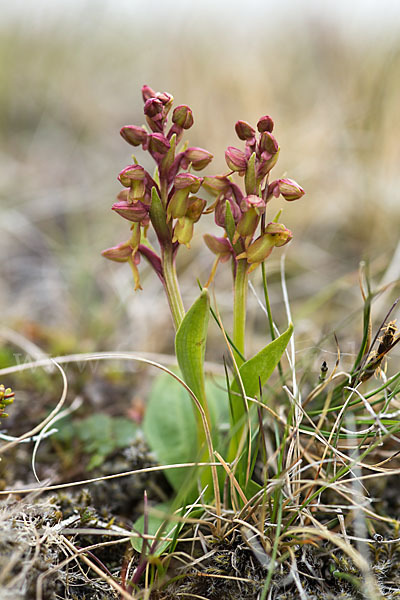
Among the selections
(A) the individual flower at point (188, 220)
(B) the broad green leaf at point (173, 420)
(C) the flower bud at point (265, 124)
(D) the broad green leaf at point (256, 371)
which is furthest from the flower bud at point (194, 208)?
(B) the broad green leaf at point (173, 420)

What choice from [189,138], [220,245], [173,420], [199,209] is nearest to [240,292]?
[220,245]

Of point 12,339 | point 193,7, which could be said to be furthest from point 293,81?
point 12,339

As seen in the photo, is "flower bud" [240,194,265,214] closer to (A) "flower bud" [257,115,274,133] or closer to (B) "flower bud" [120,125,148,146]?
(A) "flower bud" [257,115,274,133]

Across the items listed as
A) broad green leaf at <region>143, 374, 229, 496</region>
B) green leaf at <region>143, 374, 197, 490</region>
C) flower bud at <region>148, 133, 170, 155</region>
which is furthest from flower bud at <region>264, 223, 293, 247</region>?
green leaf at <region>143, 374, 197, 490</region>

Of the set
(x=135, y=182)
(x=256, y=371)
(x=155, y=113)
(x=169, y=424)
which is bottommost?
(x=169, y=424)

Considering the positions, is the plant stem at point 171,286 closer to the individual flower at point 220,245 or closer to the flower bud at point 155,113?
the individual flower at point 220,245

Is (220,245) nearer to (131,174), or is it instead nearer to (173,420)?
(131,174)

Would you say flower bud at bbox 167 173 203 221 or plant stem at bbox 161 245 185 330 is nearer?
flower bud at bbox 167 173 203 221

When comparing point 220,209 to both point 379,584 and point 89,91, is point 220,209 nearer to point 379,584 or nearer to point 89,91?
point 379,584
